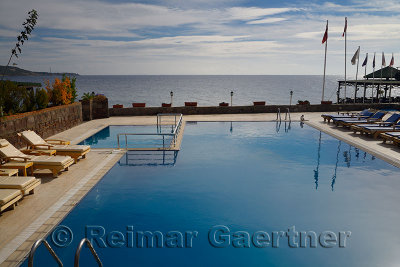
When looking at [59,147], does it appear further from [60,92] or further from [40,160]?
[60,92]

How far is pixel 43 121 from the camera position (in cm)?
1456

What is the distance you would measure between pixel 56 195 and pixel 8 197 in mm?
1431

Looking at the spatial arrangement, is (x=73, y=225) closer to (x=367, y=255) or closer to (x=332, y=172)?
(x=367, y=255)

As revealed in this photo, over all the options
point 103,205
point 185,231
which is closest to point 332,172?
point 185,231

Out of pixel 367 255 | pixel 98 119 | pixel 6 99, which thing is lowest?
pixel 367 255

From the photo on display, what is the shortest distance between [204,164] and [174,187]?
2.45 meters

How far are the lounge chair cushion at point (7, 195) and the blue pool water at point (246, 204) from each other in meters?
1.36

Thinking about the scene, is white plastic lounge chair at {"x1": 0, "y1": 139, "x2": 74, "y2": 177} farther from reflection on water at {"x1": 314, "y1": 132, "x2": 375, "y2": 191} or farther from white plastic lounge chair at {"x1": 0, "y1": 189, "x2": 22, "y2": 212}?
reflection on water at {"x1": 314, "y1": 132, "x2": 375, "y2": 191}

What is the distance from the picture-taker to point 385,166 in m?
11.3

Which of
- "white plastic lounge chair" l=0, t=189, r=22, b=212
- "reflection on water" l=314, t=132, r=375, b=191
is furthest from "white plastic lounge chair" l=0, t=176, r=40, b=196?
"reflection on water" l=314, t=132, r=375, b=191

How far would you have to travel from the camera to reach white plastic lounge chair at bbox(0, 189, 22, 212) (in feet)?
22.1

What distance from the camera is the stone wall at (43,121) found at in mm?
11793

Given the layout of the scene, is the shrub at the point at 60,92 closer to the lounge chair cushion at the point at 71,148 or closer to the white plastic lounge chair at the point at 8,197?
the lounge chair cushion at the point at 71,148

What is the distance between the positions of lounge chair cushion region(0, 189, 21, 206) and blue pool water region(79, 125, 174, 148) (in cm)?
665
